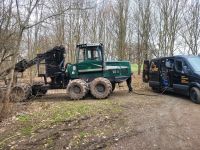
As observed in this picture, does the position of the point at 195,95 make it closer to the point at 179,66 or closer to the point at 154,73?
the point at 179,66

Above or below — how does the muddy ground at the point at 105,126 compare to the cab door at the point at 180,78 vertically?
below

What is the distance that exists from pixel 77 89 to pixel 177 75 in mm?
4967

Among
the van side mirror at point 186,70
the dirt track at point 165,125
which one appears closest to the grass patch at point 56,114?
the dirt track at point 165,125

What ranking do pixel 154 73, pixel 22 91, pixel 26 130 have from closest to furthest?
pixel 26 130, pixel 22 91, pixel 154 73

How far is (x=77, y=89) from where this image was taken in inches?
677

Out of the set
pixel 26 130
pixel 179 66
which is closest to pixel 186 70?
pixel 179 66

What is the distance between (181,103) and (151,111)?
252cm

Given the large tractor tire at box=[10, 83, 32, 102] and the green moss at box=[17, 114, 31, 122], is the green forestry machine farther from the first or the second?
the green moss at box=[17, 114, 31, 122]

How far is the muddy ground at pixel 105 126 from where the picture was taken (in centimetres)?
868

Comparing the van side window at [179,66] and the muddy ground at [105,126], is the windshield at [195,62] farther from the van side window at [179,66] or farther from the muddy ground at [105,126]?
the muddy ground at [105,126]

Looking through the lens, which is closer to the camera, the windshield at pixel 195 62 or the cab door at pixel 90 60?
the windshield at pixel 195 62

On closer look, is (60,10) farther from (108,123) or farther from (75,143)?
(75,143)

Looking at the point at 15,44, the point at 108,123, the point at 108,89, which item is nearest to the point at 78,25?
the point at 108,89

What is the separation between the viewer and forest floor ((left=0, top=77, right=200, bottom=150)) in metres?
8.68
